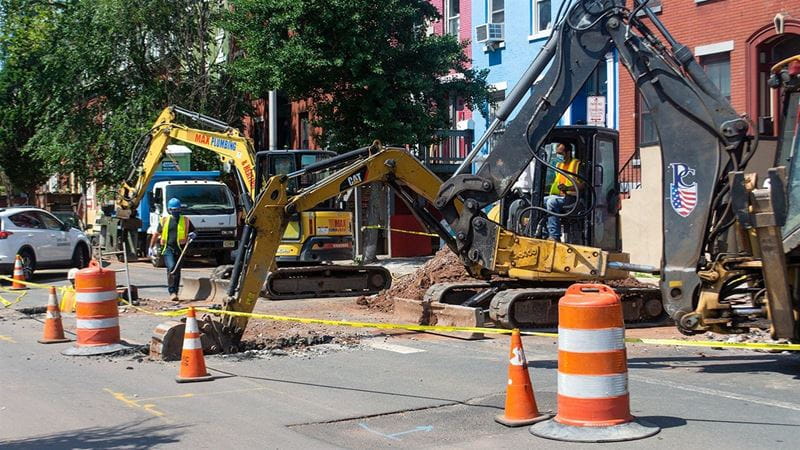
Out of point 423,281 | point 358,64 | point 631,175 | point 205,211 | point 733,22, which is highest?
point 733,22

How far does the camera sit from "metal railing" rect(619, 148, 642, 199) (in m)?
21.4

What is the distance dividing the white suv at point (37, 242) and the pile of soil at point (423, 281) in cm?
1037

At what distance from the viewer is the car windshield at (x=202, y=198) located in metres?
27.6

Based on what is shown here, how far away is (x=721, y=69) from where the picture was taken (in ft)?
67.7

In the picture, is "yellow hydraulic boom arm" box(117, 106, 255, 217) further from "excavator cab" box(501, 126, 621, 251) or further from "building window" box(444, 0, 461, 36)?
"building window" box(444, 0, 461, 36)

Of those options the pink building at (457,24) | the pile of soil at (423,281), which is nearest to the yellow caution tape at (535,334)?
the pile of soil at (423,281)

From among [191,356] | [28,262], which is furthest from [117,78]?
[191,356]

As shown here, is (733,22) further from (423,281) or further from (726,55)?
(423,281)

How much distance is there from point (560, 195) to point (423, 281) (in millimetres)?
4121

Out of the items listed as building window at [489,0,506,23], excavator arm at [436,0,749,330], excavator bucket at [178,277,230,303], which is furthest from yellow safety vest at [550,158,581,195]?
building window at [489,0,506,23]

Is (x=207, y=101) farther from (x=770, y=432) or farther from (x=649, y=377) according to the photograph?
(x=770, y=432)

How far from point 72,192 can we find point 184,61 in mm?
23577

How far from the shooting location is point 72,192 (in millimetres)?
54750

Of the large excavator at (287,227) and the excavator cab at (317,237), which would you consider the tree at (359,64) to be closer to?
the large excavator at (287,227)
